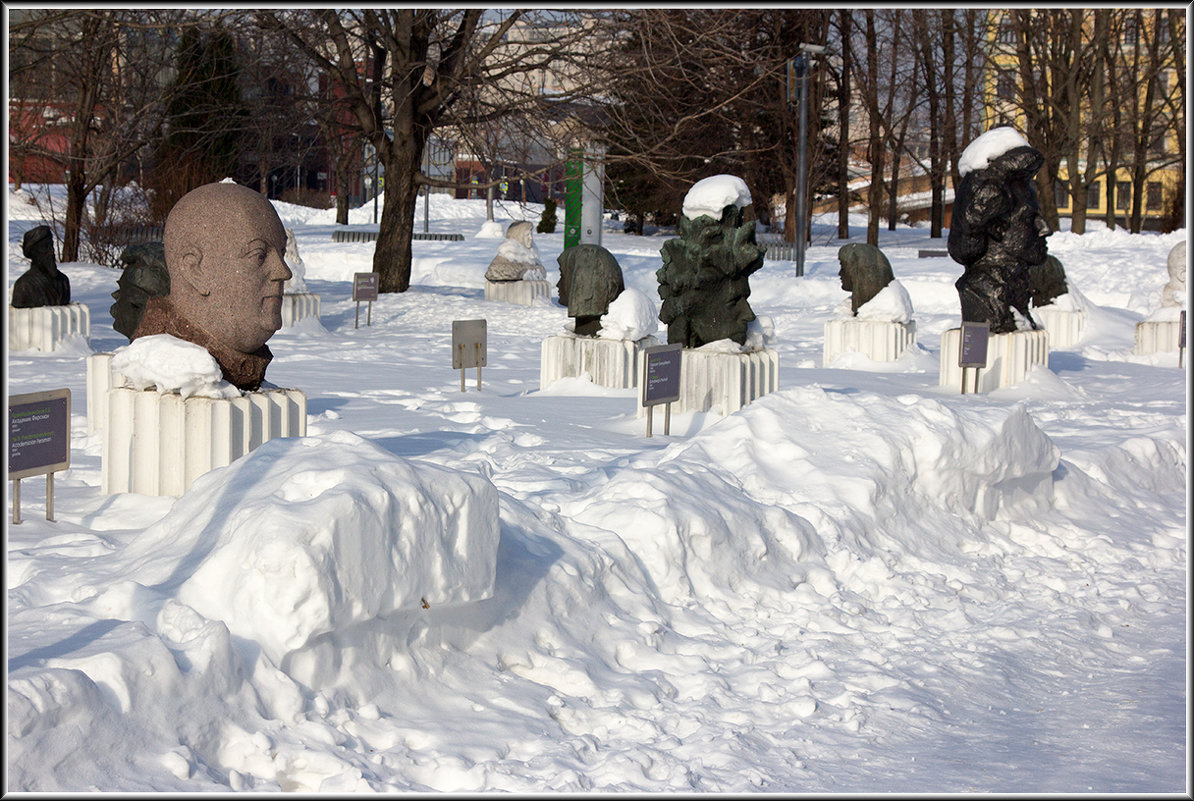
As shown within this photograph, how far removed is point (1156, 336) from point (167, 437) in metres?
15.3

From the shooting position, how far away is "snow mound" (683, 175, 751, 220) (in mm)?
10938

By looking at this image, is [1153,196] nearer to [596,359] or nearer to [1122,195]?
[1122,195]

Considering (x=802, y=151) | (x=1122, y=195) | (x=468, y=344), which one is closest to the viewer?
(x=468, y=344)

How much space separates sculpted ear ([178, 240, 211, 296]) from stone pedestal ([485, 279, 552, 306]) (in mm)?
16245

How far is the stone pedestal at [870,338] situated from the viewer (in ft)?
53.7

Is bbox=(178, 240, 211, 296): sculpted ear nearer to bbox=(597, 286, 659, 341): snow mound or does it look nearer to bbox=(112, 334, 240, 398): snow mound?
bbox=(112, 334, 240, 398): snow mound

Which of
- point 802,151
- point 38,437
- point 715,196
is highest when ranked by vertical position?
point 802,151

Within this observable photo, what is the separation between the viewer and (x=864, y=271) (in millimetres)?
17062

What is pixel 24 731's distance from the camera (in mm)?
3645

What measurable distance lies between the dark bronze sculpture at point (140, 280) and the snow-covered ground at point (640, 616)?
338 cm

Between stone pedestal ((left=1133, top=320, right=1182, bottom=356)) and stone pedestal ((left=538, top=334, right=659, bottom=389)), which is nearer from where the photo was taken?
stone pedestal ((left=538, top=334, right=659, bottom=389))

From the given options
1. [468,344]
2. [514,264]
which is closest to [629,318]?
[468,344]

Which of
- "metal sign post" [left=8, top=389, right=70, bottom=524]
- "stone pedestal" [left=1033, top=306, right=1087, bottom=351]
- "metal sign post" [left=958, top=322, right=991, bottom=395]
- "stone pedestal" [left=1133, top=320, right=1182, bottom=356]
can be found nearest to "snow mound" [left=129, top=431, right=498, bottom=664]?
"metal sign post" [left=8, top=389, right=70, bottom=524]

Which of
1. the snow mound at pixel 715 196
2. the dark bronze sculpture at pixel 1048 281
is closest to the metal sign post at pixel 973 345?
the snow mound at pixel 715 196
